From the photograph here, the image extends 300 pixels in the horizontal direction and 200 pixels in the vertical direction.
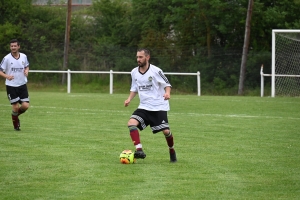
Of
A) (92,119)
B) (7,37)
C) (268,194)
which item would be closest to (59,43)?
(7,37)

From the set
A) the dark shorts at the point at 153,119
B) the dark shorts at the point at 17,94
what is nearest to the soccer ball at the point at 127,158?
the dark shorts at the point at 153,119

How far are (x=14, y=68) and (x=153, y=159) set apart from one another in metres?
5.74

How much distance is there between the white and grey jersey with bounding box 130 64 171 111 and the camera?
10000 millimetres

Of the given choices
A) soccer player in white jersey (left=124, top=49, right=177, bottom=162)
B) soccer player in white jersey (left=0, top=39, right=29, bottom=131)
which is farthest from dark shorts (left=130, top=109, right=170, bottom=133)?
soccer player in white jersey (left=0, top=39, right=29, bottom=131)

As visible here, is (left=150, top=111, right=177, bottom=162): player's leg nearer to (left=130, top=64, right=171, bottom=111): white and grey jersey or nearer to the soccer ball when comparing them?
(left=130, top=64, right=171, bottom=111): white and grey jersey

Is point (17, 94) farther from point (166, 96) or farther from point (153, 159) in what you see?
point (166, 96)

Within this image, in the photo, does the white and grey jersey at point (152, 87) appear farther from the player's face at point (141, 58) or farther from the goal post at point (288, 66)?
the goal post at point (288, 66)

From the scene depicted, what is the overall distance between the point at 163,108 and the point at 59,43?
32700mm

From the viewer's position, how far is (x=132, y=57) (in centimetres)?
3734

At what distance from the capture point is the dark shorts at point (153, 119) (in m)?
9.95

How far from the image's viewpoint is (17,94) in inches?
586

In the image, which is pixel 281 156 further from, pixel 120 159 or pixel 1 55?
pixel 1 55

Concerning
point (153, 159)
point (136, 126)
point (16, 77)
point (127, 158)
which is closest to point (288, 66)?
point (16, 77)

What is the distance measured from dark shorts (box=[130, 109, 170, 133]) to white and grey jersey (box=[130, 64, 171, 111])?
8 cm
